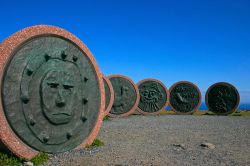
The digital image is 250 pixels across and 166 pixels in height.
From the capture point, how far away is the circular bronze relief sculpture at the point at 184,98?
18.0 meters

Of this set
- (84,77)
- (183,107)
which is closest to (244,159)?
(84,77)

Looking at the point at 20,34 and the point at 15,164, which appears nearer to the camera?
the point at 15,164

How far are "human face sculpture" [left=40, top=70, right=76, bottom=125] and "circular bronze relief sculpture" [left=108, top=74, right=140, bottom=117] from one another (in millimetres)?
8632

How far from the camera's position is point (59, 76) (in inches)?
244

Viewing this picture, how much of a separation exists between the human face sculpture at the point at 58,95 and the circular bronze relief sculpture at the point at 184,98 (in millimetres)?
12103

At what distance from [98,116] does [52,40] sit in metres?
1.84

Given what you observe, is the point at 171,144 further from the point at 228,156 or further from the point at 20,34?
the point at 20,34

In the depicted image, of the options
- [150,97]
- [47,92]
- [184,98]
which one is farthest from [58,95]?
[184,98]

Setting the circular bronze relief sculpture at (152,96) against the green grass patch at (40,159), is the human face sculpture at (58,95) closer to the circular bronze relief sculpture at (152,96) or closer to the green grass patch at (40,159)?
the green grass patch at (40,159)

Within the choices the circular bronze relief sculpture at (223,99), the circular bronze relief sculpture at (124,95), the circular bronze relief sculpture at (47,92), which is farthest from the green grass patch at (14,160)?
the circular bronze relief sculpture at (223,99)

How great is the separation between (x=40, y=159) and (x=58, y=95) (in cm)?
119

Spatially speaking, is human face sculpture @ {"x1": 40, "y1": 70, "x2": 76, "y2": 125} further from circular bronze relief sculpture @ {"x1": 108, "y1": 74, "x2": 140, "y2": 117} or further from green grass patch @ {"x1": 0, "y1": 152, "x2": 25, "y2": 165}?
circular bronze relief sculpture @ {"x1": 108, "y1": 74, "x2": 140, "y2": 117}

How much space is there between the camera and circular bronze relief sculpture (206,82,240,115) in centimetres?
1795

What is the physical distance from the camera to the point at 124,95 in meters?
15.3
